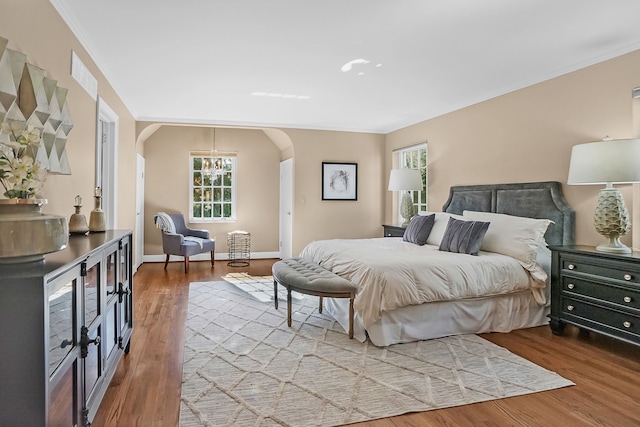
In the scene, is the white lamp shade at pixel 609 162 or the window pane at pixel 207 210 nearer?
the white lamp shade at pixel 609 162

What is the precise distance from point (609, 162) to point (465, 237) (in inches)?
49.9

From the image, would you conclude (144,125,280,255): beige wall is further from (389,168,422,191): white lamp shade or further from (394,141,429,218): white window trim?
(389,168,422,191): white lamp shade

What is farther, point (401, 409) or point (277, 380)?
point (277, 380)

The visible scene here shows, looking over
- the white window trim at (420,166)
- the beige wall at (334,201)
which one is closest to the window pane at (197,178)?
the beige wall at (334,201)

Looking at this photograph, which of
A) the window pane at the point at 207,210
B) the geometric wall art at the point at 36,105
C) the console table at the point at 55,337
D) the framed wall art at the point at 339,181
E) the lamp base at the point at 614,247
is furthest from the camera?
the window pane at the point at 207,210

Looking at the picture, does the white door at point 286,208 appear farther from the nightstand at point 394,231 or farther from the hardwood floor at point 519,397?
the hardwood floor at point 519,397

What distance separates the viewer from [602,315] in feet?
9.57

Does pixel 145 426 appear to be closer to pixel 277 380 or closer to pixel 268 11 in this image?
pixel 277 380

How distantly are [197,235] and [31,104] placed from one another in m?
4.94

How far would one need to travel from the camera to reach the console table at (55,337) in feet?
3.95

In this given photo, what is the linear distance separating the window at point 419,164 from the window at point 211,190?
3293 millimetres

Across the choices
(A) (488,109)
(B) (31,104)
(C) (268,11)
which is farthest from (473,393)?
(A) (488,109)

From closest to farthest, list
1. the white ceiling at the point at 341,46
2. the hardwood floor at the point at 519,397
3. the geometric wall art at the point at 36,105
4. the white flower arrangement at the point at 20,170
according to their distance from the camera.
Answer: the white flower arrangement at the point at 20,170 → the geometric wall art at the point at 36,105 → the hardwood floor at the point at 519,397 → the white ceiling at the point at 341,46

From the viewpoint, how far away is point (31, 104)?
6.61ft
